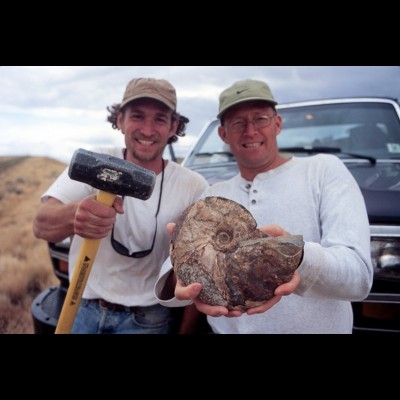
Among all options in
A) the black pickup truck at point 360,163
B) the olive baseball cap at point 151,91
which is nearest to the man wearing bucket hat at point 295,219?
the black pickup truck at point 360,163

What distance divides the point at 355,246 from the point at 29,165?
1825 centimetres

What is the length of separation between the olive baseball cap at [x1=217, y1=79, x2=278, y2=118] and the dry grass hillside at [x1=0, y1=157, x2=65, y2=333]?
10.2 feet

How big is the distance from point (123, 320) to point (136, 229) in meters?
0.48

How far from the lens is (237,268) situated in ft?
4.83

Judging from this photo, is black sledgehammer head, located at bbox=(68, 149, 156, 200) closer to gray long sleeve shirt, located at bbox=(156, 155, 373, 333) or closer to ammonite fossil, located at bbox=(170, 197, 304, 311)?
ammonite fossil, located at bbox=(170, 197, 304, 311)

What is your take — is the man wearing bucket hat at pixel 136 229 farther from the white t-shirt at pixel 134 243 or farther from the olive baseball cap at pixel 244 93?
the olive baseball cap at pixel 244 93

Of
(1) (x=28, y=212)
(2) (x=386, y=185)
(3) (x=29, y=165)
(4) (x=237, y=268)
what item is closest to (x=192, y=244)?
Result: (4) (x=237, y=268)

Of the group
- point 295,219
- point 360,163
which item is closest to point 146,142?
point 295,219

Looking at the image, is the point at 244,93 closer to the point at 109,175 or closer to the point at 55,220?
the point at 109,175

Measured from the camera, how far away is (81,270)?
75.4 inches

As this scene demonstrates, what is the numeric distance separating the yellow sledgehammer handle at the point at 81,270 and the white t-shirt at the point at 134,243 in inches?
10.3

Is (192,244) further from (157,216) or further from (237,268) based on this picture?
(157,216)

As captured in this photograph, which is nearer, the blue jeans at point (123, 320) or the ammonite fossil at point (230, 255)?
the ammonite fossil at point (230, 255)

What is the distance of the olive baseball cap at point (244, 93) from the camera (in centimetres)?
208
